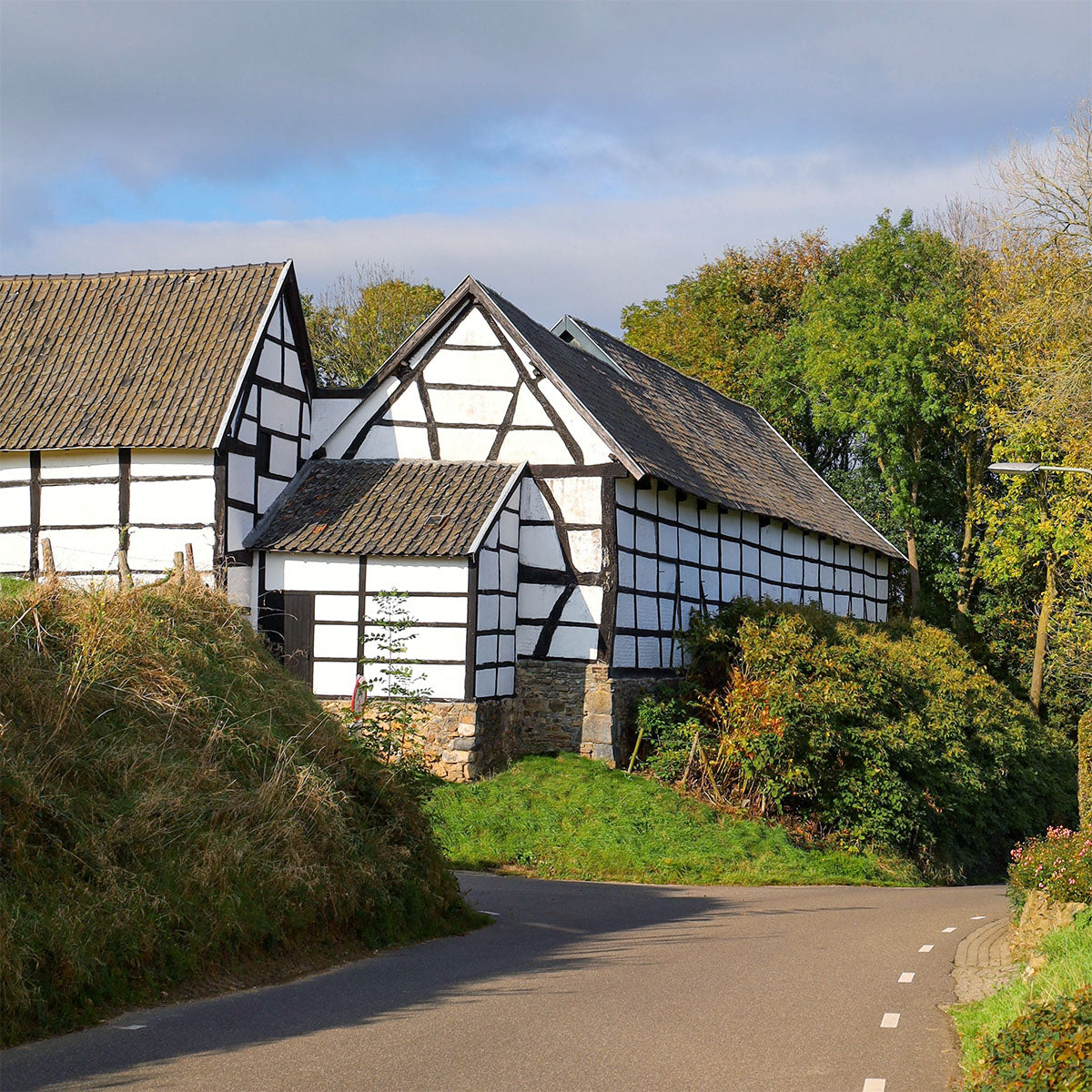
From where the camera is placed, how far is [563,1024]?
803 centimetres

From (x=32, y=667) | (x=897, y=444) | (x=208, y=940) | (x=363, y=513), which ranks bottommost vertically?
(x=208, y=940)

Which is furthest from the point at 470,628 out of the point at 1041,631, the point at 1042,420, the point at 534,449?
the point at 1041,631

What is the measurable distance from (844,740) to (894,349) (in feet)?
56.0

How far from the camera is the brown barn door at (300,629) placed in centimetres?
2156

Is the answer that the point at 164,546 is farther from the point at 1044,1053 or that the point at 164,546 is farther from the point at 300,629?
the point at 1044,1053

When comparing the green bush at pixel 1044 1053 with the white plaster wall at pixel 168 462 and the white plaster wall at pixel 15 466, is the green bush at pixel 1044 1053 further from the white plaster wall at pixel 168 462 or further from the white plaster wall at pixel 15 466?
the white plaster wall at pixel 15 466

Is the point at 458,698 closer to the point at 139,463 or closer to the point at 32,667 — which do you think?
the point at 139,463

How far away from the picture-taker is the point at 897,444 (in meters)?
36.3

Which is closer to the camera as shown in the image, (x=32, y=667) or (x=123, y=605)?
(x=32, y=667)

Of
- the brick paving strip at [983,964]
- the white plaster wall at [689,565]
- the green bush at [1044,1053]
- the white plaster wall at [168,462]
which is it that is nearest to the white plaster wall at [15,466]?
the white plaster wall at [168,462]

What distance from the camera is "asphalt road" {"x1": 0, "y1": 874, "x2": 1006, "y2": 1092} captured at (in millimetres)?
6848

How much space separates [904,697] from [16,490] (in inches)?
628

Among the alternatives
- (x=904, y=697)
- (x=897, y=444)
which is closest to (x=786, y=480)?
(x=897, y=444)

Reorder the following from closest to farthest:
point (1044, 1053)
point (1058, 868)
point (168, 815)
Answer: point (1044, 1053) < point (168, 815) < point (1058, 868)
